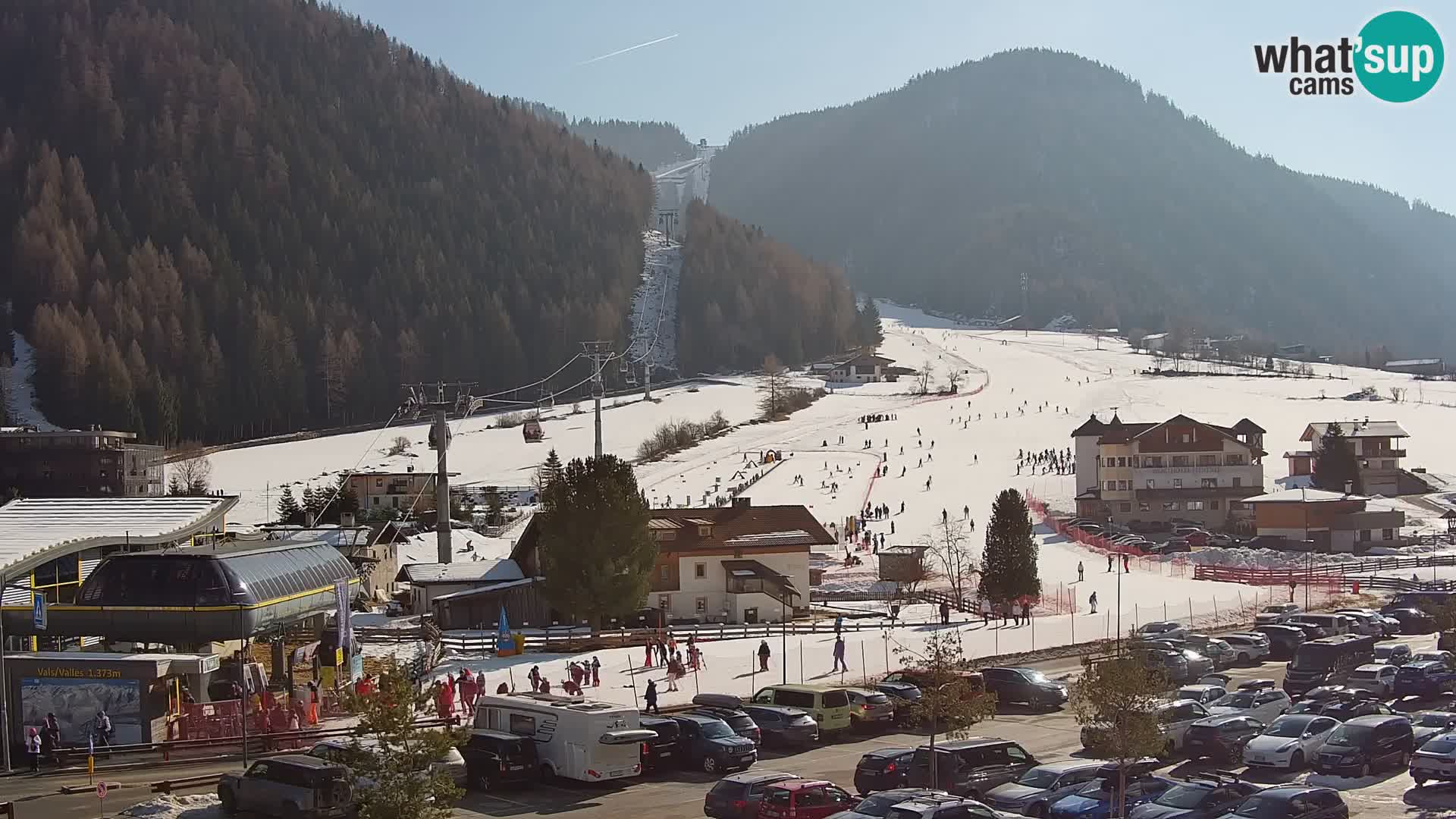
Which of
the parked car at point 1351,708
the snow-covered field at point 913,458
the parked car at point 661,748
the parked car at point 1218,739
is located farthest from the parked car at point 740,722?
the parked car at point 1351,708

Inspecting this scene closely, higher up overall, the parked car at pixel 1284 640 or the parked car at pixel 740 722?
the parked car at pixel 740 722

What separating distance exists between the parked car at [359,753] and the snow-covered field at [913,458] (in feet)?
23.3

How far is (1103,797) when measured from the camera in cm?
1841

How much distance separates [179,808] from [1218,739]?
15186 mm

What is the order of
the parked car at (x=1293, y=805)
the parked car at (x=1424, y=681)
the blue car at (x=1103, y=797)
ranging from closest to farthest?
the parked car at (x=1293, y=805)
the blue car at (x=1103, y=797)
the parked car at (x=1424, y=681)

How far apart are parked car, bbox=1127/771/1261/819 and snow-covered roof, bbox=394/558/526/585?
2682 cm

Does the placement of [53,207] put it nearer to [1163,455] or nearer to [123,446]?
[123,446]

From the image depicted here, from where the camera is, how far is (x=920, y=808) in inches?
667

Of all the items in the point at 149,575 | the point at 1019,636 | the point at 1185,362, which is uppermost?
the point at 1185,362

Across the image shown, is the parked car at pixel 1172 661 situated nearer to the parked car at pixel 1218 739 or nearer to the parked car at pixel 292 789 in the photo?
the parked car at pixel 1218 739

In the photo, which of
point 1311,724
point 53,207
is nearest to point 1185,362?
point 53,207

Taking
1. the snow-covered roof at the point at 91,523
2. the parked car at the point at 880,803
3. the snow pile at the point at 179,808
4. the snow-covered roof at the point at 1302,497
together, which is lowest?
the snow pile at the point at 179,808

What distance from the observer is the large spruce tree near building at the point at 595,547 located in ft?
125

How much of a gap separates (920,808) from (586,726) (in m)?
5.95
